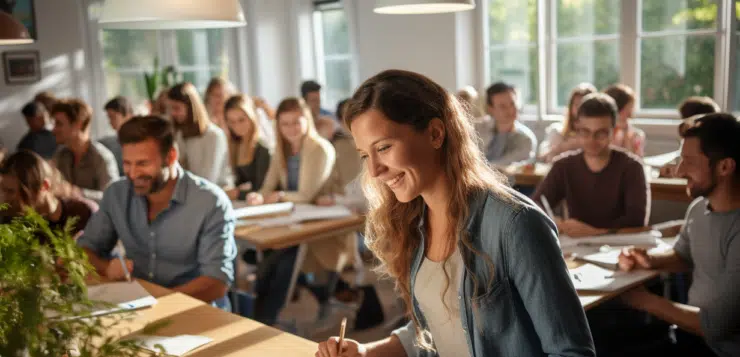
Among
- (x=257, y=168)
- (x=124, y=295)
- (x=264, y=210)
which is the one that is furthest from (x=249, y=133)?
(x=124, y=295)

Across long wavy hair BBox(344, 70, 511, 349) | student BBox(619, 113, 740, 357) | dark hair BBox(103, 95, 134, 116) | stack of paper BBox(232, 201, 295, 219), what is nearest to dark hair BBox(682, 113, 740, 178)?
student BBox(619, 113, 740, 357)

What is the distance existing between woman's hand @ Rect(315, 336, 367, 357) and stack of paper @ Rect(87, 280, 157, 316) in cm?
84

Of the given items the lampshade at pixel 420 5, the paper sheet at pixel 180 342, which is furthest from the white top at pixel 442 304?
the lampshade at pixel 420 5

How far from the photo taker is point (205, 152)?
516 cm

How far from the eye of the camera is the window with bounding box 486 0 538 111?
6.91 metres

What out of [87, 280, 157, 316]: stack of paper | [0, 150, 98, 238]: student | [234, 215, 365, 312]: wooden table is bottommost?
[234, 215, 365, 312]: wooden table

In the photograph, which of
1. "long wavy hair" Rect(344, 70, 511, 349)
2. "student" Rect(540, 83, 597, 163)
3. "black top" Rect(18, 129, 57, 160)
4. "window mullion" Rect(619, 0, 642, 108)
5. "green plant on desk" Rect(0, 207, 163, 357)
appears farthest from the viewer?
"black top" Rect(18, 129, 57, 160)

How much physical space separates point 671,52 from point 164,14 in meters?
4.76

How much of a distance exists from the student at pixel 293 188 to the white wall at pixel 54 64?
4.10 meters

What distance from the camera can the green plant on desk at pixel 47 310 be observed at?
975 mm

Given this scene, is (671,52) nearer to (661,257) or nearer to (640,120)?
(640,120)

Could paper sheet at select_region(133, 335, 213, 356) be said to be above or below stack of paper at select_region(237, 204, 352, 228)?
above

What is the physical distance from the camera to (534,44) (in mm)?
6883

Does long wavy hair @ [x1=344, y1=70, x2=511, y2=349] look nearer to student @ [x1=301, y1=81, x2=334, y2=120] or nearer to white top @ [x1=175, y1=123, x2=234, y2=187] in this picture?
white top @ [x1=175, y1=123, x2=234, y2=187]
